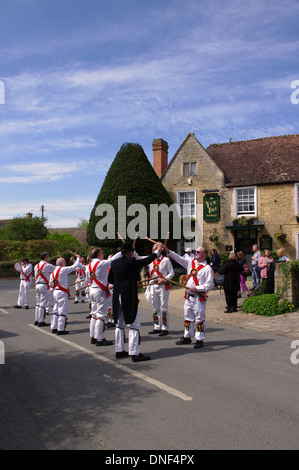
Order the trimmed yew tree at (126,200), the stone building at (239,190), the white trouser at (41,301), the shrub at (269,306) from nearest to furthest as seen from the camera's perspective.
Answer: the white trouser at (41,301), the shrub at (269,306), the trimmed yew tree at (126,200), the stone building at (239,190)

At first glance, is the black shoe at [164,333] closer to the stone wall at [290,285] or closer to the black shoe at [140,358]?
the black shoe at [140,358]

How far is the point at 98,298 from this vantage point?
8844 mm

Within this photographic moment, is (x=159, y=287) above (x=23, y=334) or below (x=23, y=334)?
above

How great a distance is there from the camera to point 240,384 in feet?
19.0

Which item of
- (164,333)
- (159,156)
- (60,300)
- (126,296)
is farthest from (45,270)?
(159,156)

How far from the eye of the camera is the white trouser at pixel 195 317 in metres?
8.30

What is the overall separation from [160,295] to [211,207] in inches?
629

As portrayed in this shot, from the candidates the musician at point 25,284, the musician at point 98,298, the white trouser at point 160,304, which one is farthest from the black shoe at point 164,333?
the musician at point 25,284

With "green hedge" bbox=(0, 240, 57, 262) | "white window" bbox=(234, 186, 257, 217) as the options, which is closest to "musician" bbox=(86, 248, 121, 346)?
"white window" bbox=(234, 186, 257, 217)

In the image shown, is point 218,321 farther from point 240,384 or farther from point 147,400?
point 147,400

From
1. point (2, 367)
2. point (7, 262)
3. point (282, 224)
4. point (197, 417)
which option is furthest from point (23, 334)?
point (7, 262)

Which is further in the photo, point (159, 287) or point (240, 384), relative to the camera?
point (159, 287)

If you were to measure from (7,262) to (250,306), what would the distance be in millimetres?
24778

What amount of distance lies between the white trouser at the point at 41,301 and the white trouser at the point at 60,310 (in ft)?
3.87
